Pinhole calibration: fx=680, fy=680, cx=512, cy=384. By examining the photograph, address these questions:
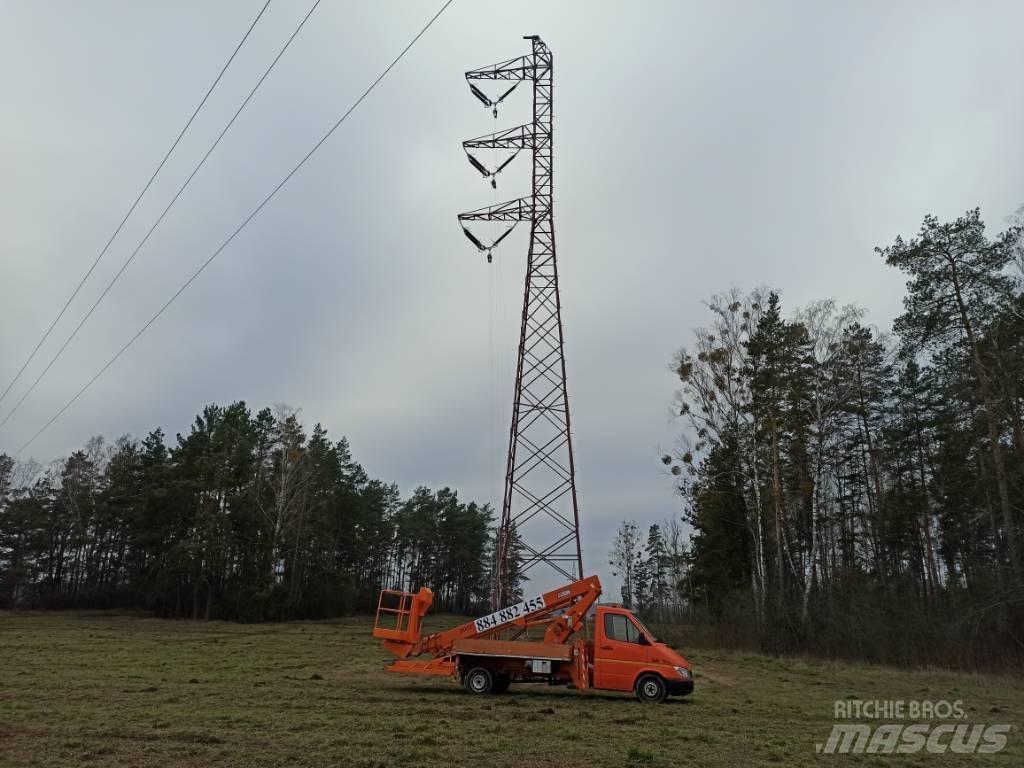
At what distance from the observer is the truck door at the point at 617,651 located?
15422mm

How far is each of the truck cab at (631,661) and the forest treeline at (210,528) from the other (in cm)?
4359

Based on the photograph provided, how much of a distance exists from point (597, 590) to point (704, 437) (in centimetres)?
2045

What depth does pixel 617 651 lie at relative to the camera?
15531 millimetres

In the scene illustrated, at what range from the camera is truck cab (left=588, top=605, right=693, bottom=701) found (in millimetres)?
15273

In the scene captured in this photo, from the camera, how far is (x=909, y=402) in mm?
42719

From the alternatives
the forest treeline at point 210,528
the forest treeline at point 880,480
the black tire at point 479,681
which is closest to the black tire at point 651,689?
the black tire at point 479,681

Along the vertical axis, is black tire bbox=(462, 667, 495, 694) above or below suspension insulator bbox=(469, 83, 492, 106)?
below

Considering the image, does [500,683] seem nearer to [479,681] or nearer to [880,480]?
[479,681]

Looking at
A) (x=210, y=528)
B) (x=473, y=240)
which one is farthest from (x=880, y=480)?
(x=210, y=528)

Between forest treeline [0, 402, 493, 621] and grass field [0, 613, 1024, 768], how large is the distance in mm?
35030

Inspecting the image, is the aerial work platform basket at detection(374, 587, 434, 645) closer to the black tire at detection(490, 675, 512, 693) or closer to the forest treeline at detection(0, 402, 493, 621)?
the black tire at detection(490, 675, 512, 693)

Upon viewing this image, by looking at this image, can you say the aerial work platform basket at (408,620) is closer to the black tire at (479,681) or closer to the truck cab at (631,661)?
the black tire at (479,681)

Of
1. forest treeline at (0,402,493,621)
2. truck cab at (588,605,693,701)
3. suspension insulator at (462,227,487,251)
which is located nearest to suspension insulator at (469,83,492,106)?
suspension insulator at (462,227,487,251)

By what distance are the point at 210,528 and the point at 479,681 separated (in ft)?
150
